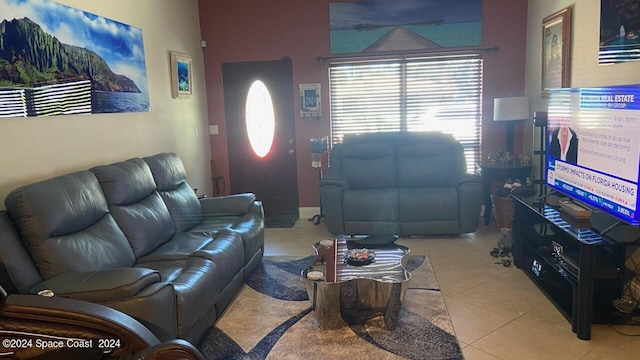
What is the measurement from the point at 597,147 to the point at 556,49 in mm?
1875

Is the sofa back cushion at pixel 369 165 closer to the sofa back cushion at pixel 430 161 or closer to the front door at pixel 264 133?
the sofa back cushion at pixel 430 161

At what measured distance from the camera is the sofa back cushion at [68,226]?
2.48 meters

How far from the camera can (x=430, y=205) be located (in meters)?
4.77

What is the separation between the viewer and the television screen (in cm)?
267

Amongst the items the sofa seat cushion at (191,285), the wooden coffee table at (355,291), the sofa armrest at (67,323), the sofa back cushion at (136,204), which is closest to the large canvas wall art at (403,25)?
the sofa back cushion at (136,204)

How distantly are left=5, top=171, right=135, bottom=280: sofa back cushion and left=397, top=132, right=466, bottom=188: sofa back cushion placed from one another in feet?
10.3

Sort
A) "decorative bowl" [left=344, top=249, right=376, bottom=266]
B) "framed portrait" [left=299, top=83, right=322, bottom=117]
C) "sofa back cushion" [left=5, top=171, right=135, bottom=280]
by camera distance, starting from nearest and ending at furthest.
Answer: "sofa back cushion" [left=5, top=171, right=135, bottom=280] → "decorative bowl" [left=344, top=249, right=376, bottom=266] → "framed portrait" [left=299, top=83, right=322, bottom=117]

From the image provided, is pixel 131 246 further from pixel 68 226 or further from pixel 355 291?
pixel 355 291

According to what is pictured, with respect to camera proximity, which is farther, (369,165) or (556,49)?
(369,165)

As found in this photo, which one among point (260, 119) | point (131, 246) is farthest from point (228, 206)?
point (260, 119)

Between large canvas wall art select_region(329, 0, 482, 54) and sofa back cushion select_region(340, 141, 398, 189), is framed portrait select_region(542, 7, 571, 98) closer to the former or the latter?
large canvas wall art select_region(329, 0, 482, 54)

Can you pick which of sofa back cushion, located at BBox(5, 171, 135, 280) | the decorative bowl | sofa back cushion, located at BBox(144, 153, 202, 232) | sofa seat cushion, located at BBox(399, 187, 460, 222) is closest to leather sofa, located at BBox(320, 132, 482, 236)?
sofa seat cushion, located at BBox(399, 187, 460, 222)

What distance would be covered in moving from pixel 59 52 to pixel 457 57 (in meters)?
4.16

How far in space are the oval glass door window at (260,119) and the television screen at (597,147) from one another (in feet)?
11.0
